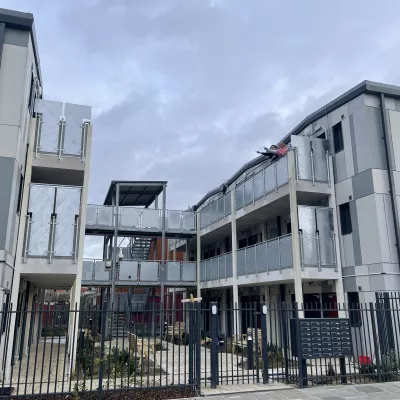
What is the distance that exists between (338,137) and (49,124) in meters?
11.3

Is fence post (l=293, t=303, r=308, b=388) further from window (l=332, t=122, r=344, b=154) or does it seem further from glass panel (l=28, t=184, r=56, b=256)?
window (l=332, t=122, r=344, b=154)

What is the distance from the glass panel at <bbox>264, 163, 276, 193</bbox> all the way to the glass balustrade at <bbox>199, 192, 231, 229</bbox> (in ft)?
13.5

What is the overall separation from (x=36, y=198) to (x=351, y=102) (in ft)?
39.9

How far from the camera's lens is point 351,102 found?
15.5m

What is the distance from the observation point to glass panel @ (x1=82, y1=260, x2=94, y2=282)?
2153cm

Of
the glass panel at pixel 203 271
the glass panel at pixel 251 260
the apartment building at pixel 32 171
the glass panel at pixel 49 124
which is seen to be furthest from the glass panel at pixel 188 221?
the glass panel at pixel 49 124

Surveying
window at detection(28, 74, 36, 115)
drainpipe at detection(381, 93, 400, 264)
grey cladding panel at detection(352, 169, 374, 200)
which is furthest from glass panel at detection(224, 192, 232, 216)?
window at detection(28, 74, 36, 115)

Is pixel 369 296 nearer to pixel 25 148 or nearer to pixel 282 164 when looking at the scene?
pixel 282 164

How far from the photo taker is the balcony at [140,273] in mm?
21734

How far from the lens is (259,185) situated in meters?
18.2

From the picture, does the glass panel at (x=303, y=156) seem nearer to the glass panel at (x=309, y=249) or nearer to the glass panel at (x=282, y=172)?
the glass panel at (x=282, y=172)

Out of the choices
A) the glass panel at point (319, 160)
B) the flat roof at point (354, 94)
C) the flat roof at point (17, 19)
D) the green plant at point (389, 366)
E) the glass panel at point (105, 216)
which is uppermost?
the flat roof at point (17, 19)

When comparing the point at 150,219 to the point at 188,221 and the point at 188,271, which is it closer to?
the point at 188,221

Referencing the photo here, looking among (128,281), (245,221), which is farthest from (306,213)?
(128,281)
